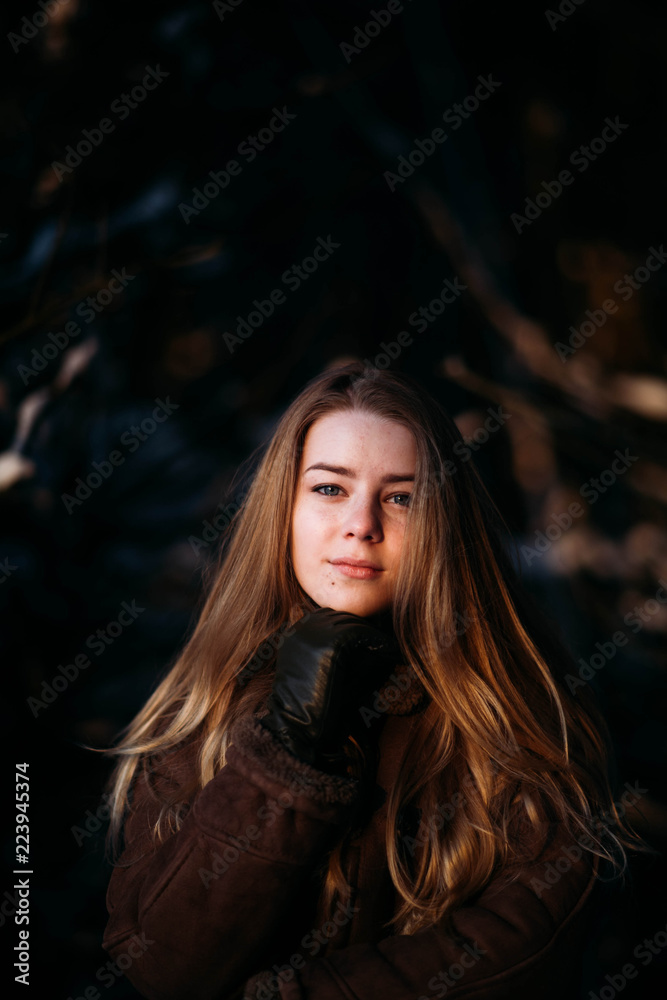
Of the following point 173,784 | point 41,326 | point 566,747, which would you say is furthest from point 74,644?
point 566,747

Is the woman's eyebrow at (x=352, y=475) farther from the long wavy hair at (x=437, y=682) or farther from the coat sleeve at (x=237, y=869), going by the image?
the coat sleeve at (x=237, y=869)

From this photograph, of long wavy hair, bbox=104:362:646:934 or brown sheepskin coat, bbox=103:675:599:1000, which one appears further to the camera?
long wavy hair, bbox=104:362:646:934

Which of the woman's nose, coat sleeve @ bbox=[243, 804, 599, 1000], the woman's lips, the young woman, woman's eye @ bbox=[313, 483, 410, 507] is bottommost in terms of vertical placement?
coat sleeve @ bbox=[243, 804, 599, 1000]

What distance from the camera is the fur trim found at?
1.03 m

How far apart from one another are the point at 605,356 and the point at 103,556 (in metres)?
1.83

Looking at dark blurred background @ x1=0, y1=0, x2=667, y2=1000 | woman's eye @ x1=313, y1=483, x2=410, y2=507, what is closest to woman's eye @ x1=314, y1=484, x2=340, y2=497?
woman's eye @ x1=313, y1=483, x2=410, y2=507

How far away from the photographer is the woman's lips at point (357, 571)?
122 centimetres

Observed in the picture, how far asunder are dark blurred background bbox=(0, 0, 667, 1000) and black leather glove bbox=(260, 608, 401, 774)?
911 millimetres

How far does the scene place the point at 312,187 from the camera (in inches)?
85.0

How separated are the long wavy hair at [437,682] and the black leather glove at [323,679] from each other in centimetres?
14

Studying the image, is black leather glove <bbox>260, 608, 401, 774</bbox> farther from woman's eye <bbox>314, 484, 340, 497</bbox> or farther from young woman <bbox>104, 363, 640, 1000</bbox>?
woman's eye <bbox>314, 484, 340, 497</bbox>

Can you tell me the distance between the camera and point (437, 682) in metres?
1.29

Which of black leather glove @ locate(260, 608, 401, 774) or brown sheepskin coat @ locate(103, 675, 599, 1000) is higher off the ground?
black leather glove @ locate(260, 608, 401, 774)

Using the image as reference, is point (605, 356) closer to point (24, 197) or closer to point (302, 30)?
point (302, 30)
